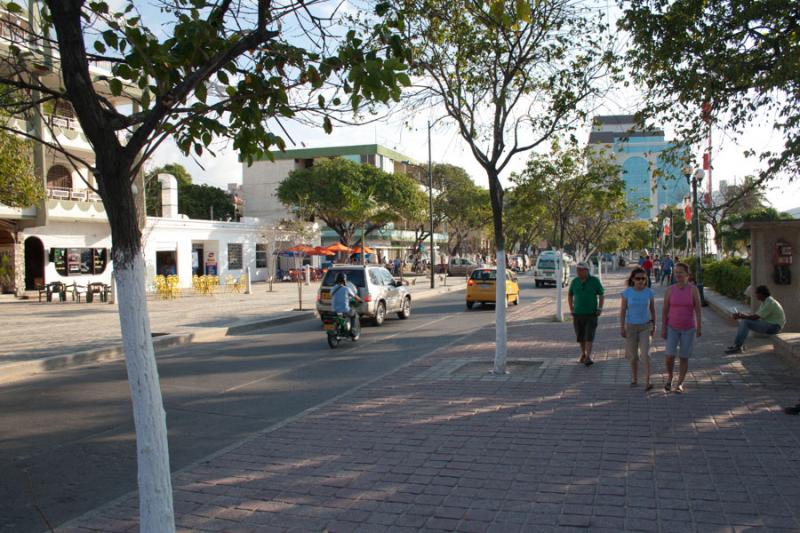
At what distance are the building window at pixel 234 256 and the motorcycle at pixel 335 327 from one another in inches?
1151

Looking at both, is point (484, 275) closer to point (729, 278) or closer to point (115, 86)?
point (729, 278)

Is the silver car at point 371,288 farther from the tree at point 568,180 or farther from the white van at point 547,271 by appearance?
the white van at point 547,271

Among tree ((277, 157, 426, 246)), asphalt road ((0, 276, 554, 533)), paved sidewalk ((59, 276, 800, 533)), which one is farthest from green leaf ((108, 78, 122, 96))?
tree ((277, 157, 426, 246))

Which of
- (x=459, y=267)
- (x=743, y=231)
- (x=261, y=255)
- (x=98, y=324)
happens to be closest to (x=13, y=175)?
(x=98, y=324)

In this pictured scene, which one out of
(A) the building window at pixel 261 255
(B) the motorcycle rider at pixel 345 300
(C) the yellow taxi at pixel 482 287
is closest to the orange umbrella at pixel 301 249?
(A) the building window at pixel 261 255

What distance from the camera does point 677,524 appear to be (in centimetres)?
416

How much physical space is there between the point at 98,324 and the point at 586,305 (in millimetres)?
13738

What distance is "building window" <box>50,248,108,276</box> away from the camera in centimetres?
2975

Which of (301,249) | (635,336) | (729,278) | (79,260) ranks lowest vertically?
(635,336)

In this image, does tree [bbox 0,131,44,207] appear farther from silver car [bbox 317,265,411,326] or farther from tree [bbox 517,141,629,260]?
tree [bbox 517,141,629,260]

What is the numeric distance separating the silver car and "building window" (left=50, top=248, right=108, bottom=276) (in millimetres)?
18253

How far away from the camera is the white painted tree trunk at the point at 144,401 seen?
134 inches

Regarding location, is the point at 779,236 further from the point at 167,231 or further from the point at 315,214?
the point at 315,214

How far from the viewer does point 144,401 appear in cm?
347
